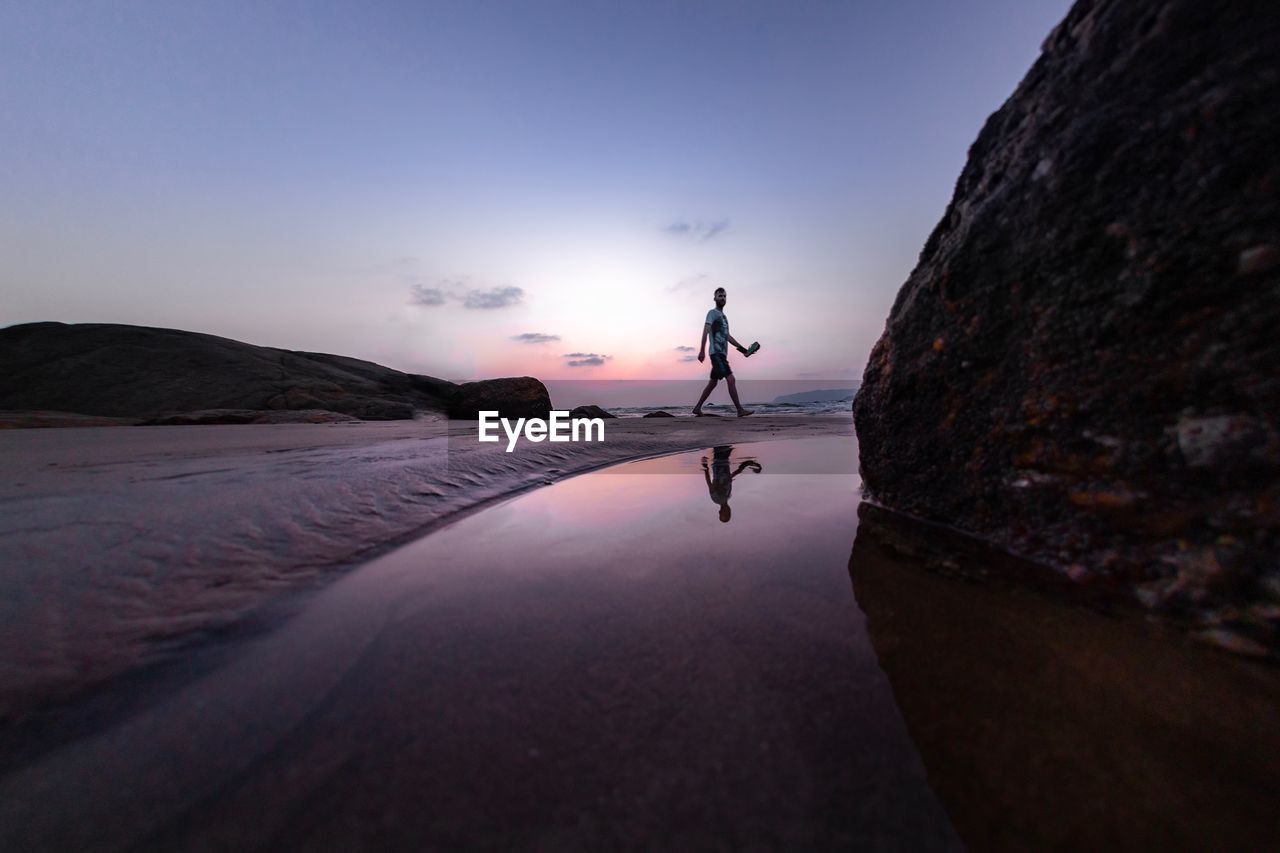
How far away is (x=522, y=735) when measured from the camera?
2.46 ft

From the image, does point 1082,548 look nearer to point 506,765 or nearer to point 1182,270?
point 1182,270

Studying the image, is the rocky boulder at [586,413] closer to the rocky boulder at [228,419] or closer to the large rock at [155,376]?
the large rock at [155,376]

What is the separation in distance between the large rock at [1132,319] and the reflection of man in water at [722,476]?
926mm

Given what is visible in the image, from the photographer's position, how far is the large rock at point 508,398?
10227 mm

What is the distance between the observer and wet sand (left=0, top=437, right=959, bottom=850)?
1.90 ft

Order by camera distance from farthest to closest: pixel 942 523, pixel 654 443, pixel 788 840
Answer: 1. pixel 654 443
2. pixel 942 523
3. pixel 788 840

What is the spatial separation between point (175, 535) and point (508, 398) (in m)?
9.04

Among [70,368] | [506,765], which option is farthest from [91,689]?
[70,368]

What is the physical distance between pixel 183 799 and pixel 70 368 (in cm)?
1529

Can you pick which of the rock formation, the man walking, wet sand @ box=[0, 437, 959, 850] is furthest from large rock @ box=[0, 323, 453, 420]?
wet sand @ box=[0, 437, 959, 850]

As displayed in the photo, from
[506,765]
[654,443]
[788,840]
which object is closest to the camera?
[788,840]

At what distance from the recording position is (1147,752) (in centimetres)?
66

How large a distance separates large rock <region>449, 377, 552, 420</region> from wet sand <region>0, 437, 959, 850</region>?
356 inches

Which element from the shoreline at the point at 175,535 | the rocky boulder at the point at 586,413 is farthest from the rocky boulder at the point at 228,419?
the rocky boulder at the point at 586,413
